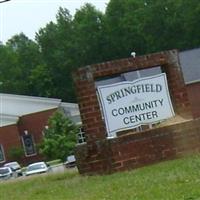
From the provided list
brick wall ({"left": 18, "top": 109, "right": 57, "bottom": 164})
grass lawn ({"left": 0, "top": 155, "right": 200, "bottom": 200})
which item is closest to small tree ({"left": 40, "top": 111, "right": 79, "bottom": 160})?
brick wall ({"left": 18, "top": 109, "right": 57, "bottom": 164})

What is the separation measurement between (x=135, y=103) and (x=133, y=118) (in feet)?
1.02

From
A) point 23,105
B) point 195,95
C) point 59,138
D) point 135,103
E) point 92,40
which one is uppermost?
point 92,40

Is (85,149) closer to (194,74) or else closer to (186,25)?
(194,74)

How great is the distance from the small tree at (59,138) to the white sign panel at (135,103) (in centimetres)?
3798

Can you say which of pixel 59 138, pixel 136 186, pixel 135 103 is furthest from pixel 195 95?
pixel 136 186

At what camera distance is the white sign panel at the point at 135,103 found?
544 inches

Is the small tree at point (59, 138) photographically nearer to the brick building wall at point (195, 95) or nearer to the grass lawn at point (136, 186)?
the brick building wall at point (195, 95)

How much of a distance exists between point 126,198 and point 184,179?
1089 mm

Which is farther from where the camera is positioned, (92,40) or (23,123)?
(92,40)

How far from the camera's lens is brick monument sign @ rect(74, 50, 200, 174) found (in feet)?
44.2

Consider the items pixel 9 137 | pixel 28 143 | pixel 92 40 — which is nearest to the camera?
pixel 9 137

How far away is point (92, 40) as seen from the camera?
3588 inches

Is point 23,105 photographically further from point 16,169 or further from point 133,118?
point 133,118

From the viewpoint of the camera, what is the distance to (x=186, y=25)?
8456cm
